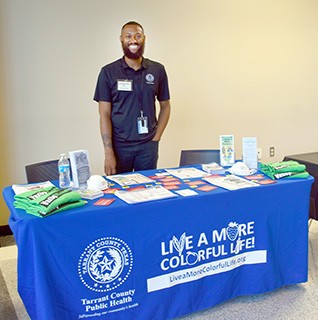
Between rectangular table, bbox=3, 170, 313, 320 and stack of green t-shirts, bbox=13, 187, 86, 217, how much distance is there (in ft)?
0.11

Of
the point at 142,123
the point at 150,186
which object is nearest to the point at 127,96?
the point at 142,123

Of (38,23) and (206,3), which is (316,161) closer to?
(206,3)

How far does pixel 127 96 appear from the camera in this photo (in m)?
2.75

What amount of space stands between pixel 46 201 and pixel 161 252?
0.61 metres

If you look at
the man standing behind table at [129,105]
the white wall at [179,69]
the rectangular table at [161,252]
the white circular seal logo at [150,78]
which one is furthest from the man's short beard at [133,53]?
the rectangular table at [161,252]

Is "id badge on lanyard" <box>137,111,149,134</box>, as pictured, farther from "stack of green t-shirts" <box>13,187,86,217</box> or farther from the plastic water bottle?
"stack of green t-shirts" <box>13,187,86,217</box>

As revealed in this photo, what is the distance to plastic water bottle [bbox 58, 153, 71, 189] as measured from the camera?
6.50ft

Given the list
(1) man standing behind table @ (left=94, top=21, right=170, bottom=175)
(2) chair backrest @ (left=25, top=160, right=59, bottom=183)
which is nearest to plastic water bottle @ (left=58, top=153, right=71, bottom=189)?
(2) chair backrest @ (left=25, top=160, right=59, bottom=183)

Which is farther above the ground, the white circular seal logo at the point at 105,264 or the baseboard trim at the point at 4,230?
the white circular seal logo at the point at 105,264

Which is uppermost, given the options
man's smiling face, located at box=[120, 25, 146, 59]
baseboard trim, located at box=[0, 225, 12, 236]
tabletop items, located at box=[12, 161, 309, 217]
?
man's smiling face, located at box=[120, 25, 146, 59]

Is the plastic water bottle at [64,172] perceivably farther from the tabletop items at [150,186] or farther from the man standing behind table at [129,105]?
the man standing behind table at [129,105]

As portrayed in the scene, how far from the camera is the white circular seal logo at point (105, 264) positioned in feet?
5.52

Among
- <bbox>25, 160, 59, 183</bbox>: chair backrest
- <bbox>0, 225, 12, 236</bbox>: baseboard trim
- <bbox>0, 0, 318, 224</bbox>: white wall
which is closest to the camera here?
<bbox>25, 160, 59, 183</bbox>: chair backrest

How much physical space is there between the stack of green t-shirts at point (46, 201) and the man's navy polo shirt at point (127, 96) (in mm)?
1111
